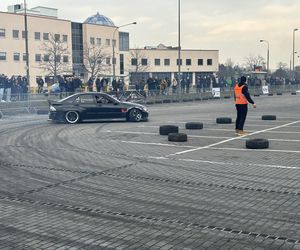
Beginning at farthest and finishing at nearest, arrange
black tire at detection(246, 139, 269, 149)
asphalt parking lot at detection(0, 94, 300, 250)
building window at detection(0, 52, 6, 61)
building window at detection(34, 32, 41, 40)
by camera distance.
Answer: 1. building window at detection(34, 32, 41, 40)
2. building window at detection(0, 52, 6, 61)
3. black tire at detection(246, 139, 269, 149)
4. asphalt parking lot at detection(0, 94, 300, 250)

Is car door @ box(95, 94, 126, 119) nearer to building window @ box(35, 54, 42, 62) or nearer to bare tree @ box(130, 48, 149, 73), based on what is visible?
building window @ box(35, 54, 42, 62)

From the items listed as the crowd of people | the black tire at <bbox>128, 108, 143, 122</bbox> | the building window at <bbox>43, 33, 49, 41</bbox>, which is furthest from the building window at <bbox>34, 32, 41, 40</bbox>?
the black tire at <bbox>128, 108, 143, 122</bbox>

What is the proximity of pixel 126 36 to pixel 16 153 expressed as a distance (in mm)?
92479

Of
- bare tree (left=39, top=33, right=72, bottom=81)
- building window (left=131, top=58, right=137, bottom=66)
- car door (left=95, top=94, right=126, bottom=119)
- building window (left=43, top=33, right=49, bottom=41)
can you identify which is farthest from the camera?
building window (left=131, top=58, right=137, bottom=66)

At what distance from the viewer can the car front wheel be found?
67.1 ft

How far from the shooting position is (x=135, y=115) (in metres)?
20.5

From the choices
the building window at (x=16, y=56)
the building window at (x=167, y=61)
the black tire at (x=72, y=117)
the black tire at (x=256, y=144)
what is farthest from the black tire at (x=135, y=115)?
the building window at (x=167, y=61)

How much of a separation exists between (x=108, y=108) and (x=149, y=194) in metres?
12.9

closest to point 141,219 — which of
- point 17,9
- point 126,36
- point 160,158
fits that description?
point 160,158

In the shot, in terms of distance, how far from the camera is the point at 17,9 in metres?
86.9

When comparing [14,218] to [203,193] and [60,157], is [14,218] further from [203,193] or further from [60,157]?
[60,157]

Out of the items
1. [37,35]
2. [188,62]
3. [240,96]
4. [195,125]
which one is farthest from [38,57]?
[240,96]

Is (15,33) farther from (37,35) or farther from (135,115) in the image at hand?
(135,115)

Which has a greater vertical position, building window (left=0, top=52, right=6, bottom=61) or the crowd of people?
building window (left=0, top=52, right=6, bottom=61)
